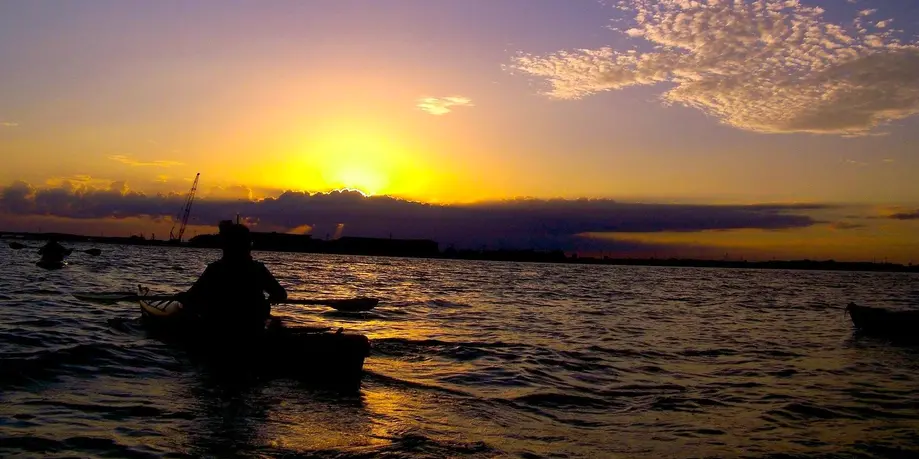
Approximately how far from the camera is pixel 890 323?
974 inches

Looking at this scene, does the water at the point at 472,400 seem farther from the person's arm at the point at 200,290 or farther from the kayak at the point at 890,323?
the kayak at the point at 890,323

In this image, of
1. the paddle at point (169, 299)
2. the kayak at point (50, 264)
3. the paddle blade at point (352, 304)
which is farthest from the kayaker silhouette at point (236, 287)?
the kayak at point (50, 264)

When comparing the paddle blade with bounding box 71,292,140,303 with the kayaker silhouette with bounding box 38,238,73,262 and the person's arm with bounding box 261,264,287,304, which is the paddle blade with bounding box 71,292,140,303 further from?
the kayaker silhouette with bounding box 38,238,73,262

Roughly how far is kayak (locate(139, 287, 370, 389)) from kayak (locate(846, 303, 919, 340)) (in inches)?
848

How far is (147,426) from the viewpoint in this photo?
27.8 ft

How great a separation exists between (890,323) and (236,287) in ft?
77.3

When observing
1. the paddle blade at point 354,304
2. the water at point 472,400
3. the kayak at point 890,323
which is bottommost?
the water at point 472,400

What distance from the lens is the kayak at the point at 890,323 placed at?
79.6 feet

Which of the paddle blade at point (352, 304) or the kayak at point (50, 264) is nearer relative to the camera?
the paddle blade at point (352, 304)

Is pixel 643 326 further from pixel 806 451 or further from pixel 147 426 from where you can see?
pixel 147 426

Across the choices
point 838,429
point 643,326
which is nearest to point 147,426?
point 838,429

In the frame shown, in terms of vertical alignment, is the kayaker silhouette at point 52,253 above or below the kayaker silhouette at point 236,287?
below

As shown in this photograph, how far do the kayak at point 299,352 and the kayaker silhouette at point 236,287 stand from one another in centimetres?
34

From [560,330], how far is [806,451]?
14203mm
